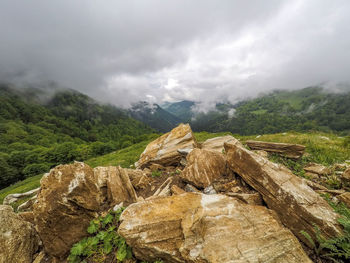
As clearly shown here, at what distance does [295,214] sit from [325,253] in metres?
0.98

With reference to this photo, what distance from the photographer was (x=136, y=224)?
14.6 feet

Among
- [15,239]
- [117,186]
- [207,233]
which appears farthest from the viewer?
[117,186]

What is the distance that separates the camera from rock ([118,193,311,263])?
341 cm

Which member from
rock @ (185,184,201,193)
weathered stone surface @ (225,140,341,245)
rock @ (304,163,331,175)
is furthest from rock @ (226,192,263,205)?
rock @ (304,163,331,175)


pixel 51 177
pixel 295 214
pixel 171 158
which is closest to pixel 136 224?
pixel 51 177

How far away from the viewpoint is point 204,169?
7281 millimetres

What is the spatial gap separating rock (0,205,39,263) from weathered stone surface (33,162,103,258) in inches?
38.1

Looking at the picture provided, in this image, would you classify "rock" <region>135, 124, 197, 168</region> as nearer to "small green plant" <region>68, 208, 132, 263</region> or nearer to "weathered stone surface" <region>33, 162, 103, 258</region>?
"weathered stone surface" <region>33, 162, 103, 258</region>

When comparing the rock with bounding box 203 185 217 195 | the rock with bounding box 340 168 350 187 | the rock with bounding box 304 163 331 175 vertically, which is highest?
the rock with bounding box 203 185 217 195

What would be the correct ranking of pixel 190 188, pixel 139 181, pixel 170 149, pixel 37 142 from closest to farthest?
pixel 190 188, pixel 139 181, pixel 170 149, pixel 37 142

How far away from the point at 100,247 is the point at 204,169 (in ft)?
17.4

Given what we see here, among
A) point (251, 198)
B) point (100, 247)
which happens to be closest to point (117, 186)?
point (100, 247)

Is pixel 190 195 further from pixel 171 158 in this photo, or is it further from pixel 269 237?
pixel 171 158

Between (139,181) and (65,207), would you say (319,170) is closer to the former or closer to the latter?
(139,181)
